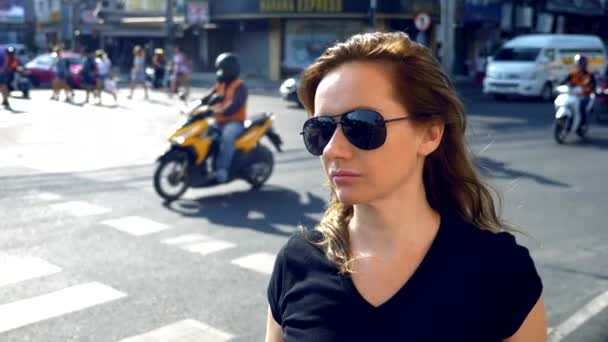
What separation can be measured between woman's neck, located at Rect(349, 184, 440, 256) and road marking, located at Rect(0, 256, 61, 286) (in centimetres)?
455

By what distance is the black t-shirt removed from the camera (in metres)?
1.89

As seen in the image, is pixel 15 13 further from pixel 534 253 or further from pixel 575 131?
pixel 534 253

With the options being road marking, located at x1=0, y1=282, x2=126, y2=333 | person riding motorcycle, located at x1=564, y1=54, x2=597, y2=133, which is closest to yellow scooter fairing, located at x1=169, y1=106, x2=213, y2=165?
road marking, located at x1=0, y1=282, x2=126, y2=333

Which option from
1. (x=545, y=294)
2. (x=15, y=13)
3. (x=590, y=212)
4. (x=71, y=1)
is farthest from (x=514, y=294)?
(x=15, y=13)

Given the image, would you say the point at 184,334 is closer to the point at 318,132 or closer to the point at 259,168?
the point at 318,132

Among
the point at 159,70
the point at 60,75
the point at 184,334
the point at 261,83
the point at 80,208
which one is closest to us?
the point at 184,334

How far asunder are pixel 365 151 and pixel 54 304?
402 centimetres

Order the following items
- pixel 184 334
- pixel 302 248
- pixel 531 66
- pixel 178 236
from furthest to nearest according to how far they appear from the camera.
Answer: pixel 531 66 → pixel 178 236 → pixel 184 334 → pixel 302 248

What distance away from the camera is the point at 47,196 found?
9055 mm

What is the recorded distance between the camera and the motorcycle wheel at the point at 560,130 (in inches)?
565

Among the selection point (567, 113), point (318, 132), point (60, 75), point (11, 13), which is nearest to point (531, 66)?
point (567, 113)

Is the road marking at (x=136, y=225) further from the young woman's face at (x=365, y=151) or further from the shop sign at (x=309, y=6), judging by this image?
the shop sign at (x=309, y=6)

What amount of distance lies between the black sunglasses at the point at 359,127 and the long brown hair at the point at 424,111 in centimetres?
7

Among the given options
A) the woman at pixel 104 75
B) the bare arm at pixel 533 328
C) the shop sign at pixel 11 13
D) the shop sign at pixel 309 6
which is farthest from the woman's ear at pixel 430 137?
the shop sign at pixel 11 13
